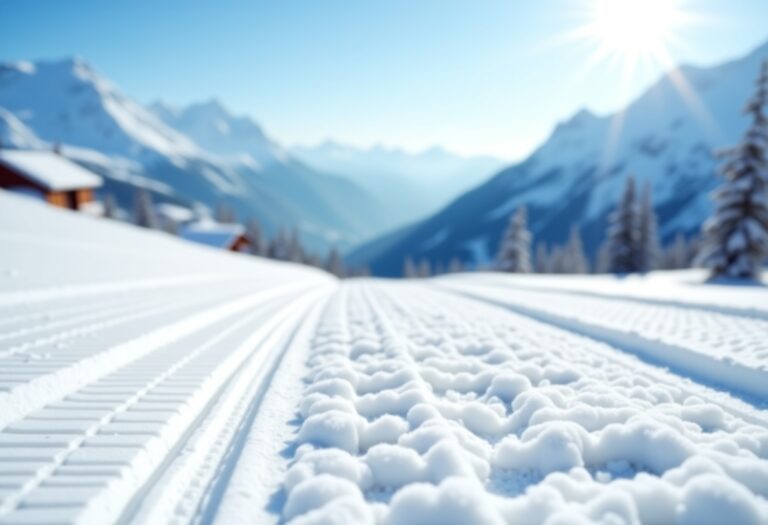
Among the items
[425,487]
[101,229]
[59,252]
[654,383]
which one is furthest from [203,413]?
[101,229]

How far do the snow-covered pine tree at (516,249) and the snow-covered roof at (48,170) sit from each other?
32.5 meters

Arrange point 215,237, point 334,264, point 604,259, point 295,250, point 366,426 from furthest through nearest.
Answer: point 334,264 < point 295,250 < point 604,259 < point 215,237 < point 366,426

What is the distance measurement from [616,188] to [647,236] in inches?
6294

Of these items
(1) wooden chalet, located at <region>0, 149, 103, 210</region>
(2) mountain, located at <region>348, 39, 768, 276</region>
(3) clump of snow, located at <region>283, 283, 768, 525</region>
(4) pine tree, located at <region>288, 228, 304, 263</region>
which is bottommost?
(3) clump of snow, located at <region>283, 283, 768, 525</region>

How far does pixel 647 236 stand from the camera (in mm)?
30516

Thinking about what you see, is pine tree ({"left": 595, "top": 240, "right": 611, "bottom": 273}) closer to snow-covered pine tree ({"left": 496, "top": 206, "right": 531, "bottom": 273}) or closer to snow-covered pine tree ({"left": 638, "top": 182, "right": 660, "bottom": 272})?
snow-covered pine tree ({"left": 638, "top": 182, "right": 660, "bottom": 272})

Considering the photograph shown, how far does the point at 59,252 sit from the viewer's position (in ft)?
28.1

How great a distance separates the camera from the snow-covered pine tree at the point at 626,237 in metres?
30.5

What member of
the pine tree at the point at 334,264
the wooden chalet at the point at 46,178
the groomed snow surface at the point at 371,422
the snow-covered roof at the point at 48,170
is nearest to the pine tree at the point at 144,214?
the snow-covered roof at the point at 48,170

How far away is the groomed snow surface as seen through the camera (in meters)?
1.69

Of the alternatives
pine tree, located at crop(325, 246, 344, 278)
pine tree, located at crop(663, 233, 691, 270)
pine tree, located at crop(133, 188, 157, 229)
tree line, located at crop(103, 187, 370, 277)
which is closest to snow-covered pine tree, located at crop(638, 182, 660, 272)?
pine tree, located at crop(663, 233, 691, 270)

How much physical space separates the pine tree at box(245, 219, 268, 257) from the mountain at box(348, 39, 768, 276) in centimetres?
10007

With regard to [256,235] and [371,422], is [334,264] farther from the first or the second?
[371,422]

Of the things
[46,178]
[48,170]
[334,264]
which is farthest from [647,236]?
[334,264]
